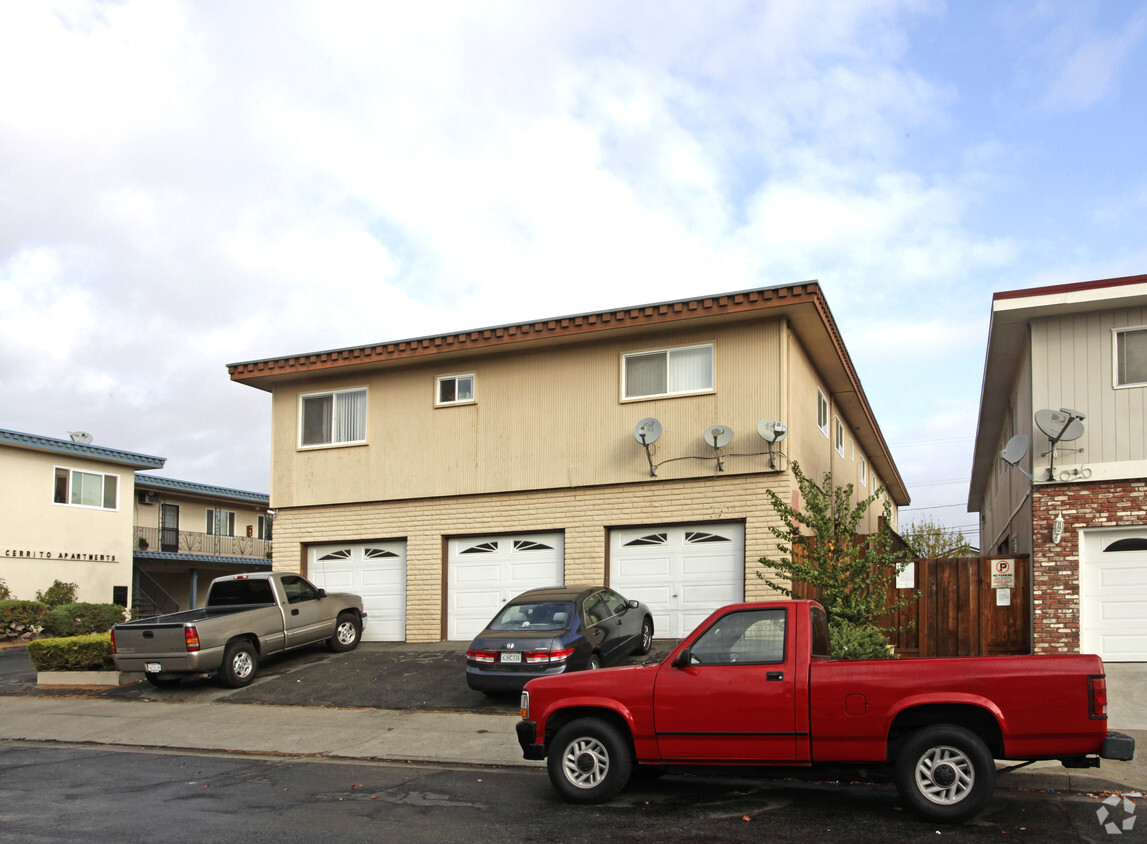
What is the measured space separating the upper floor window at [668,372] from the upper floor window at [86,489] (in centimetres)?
2273

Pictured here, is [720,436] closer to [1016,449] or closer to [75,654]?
[1016,449]

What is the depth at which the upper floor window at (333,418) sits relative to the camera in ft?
68.1

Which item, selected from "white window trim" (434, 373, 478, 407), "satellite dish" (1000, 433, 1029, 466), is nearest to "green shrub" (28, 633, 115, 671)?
"white window trim" (434, 373, 478, 407)

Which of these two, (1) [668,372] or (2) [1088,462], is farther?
(1) [668,372]

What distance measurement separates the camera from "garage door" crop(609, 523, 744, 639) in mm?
16734

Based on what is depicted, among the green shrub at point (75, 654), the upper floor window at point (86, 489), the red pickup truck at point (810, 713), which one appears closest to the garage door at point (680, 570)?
the red pickup truck at point (810, 713)

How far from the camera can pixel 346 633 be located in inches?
737

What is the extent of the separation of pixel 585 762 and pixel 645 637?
7.42 metres

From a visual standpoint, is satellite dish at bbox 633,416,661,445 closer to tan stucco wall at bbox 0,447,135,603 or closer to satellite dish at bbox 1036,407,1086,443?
satellite dish at bbox 1036,407,1086,443

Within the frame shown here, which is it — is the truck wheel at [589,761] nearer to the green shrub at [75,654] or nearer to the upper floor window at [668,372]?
the upper floor window at [668,372]

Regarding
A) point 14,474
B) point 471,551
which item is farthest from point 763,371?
point 14,474

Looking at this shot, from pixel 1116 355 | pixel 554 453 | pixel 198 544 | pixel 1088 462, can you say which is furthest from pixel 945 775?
pixel 198 544

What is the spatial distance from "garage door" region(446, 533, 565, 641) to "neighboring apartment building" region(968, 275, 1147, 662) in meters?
8.21

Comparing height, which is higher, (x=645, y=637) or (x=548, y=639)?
(x=548, y=639)
